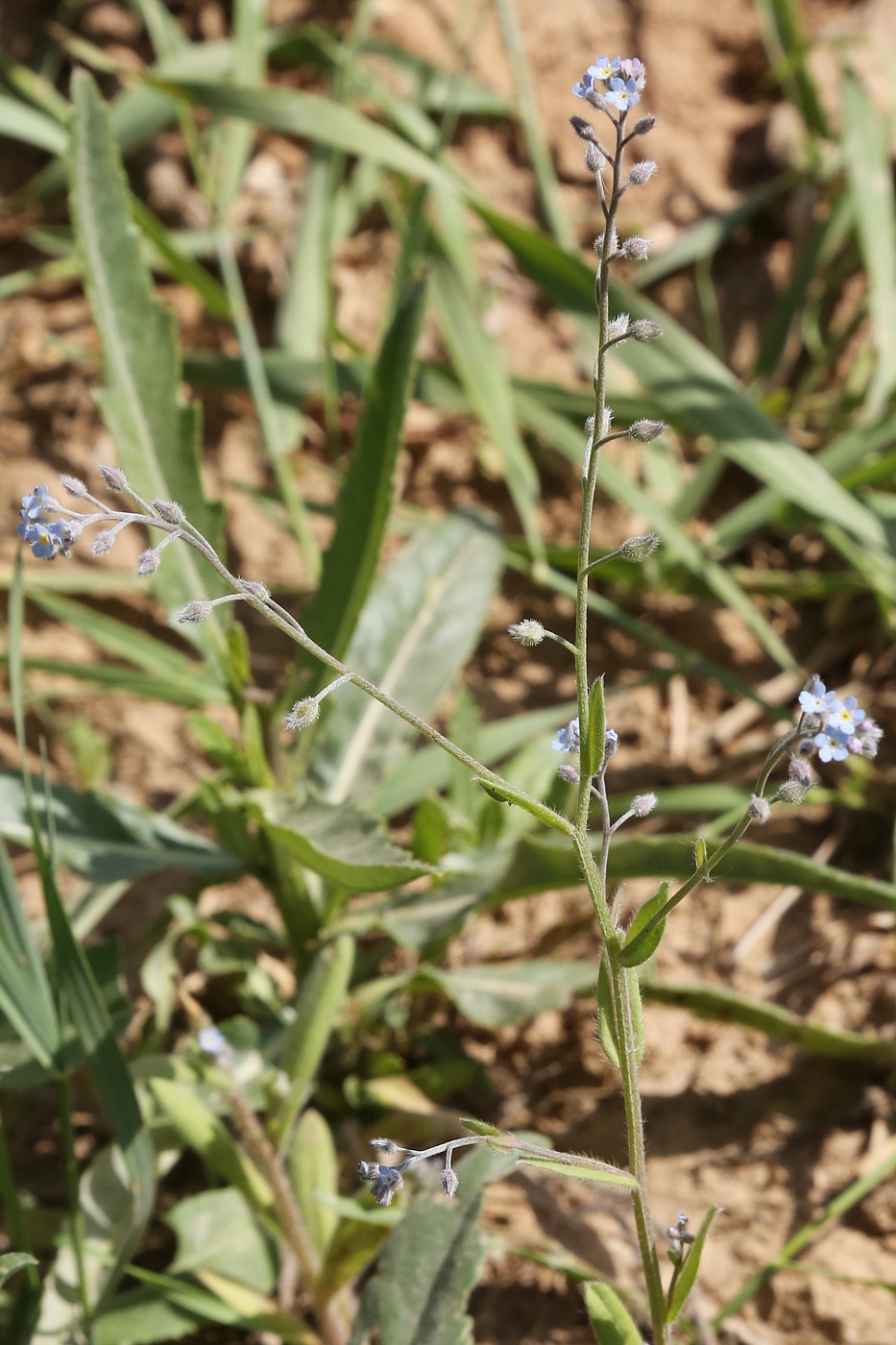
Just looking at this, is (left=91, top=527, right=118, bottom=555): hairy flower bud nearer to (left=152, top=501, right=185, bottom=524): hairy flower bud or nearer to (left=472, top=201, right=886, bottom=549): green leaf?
(left=152, top=501, right=185, bottom=524): hairy flower bud

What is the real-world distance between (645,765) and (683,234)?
1789mm

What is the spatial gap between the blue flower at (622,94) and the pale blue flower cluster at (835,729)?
688 millimetres

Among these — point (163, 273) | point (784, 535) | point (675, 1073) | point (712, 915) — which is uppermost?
point (163, 273)

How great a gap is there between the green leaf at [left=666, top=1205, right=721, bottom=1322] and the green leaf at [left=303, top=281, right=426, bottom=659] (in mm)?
1335

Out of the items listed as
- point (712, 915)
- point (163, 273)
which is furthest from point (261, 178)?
point (712, 915)

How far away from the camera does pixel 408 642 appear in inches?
115

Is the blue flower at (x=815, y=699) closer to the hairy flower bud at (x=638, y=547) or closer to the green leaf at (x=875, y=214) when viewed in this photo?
the hairy flower bud at (x=638, y=547)

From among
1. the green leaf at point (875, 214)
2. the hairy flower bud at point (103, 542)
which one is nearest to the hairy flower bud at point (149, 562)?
the hairy flower bud at point (103, 542)

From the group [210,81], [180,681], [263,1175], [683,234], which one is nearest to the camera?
[263,1175]

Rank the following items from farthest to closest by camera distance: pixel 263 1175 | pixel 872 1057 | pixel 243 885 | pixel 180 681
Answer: pixel 243 885, pixel 180 681, pixel 872 1057, pixel 263 1175

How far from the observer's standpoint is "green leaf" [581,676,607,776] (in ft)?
5.11

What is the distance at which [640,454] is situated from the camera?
3.68 metres

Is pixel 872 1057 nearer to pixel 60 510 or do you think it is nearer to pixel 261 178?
pixel 60 510

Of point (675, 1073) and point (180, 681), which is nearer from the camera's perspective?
point (675, 1073)
